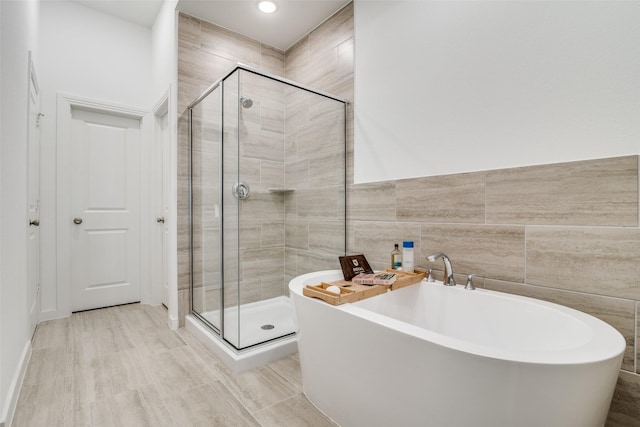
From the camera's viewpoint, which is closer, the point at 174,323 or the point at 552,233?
the point at 552,233

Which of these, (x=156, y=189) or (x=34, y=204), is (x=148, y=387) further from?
(x=156, y=189)

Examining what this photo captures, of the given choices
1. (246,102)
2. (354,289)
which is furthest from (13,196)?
(354,289)

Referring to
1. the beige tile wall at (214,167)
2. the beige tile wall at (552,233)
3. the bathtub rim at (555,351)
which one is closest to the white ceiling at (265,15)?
the beige tile wall at (214,167)

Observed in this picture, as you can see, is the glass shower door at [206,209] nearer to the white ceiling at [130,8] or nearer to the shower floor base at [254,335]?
the shower floor base at [254,335]

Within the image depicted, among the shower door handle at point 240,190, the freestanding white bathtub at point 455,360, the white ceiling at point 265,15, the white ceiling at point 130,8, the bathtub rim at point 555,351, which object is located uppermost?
the white ceiling at point 130,8

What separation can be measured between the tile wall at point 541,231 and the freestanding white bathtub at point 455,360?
0.18 metres

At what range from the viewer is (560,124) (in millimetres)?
1425

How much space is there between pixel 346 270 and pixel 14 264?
1850 mm

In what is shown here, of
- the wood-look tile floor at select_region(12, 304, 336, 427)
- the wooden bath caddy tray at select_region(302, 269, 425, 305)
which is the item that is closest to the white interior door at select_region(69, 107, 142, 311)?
the wood-look tile floor at select_region(12, 304, 336, 427)

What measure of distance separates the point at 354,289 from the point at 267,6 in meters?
2.42

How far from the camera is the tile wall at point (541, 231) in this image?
125 centimetres

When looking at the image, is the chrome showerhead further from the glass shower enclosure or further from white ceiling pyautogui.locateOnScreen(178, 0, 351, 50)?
white ceiling pyautogui.locateOnScreen(178, 0, 351, 50)

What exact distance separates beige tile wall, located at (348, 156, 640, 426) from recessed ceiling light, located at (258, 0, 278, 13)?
1.86 meters

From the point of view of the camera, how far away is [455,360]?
3.04ft
